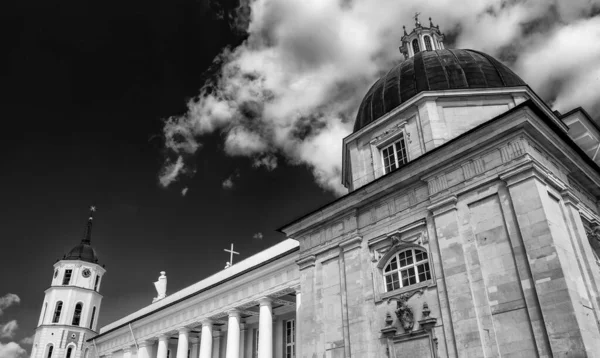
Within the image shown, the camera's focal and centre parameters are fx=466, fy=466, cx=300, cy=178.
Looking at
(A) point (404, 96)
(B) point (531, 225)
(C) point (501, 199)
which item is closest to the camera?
(B) point (531, 225)

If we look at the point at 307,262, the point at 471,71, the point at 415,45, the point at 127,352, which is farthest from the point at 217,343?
the point at 471,71

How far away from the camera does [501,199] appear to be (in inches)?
542

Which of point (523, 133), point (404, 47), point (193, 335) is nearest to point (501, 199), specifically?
point (523, 133)

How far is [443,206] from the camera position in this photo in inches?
591

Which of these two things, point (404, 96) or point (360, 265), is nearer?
point (360, 265)

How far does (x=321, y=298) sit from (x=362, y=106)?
9619 mm

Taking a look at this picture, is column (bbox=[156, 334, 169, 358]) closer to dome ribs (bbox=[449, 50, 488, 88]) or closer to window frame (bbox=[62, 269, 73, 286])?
window frame (bbox=[62, 269, 73, 286])

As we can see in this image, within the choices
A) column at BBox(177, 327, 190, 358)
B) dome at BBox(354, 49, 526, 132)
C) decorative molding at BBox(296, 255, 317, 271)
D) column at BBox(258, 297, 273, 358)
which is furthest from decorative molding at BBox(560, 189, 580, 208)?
column at BBox(177, 327, 190, 358)

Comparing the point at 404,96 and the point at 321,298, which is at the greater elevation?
the point at 404,96

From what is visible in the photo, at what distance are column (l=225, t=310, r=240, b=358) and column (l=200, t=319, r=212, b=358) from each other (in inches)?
99.6

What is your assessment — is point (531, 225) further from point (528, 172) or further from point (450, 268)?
point (450, 268)

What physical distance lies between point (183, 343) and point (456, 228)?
24843 mm

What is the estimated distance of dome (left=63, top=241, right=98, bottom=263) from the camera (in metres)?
58.4

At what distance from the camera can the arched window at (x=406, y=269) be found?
15367 mm
